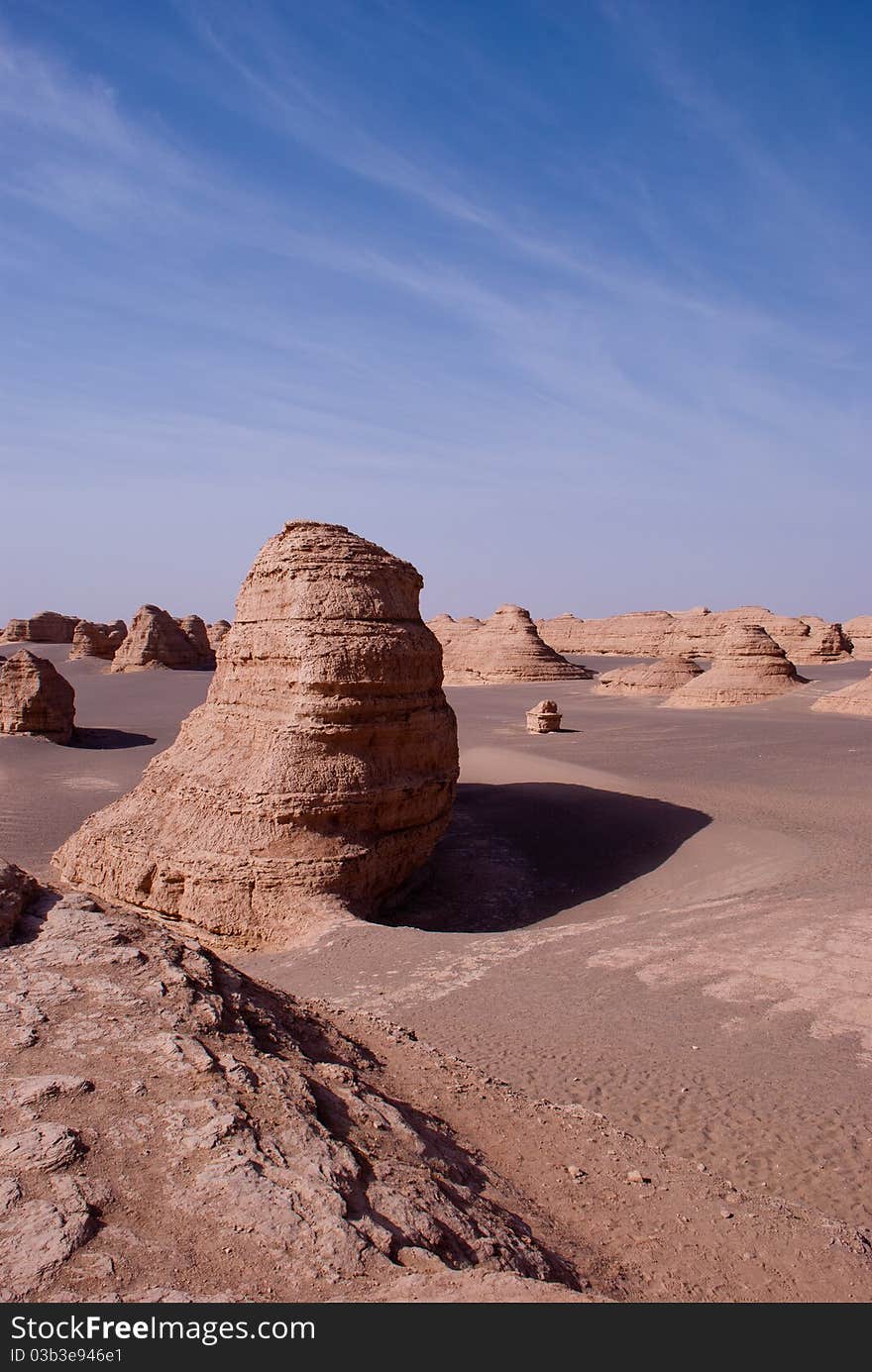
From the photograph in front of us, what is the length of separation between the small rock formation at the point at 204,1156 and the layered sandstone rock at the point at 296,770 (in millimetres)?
4249

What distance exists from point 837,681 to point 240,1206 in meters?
33.9

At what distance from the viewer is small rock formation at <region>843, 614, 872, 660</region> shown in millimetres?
44094

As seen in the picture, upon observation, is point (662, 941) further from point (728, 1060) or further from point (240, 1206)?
point (240, 1206)

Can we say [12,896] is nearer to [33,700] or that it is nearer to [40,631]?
[33,700]

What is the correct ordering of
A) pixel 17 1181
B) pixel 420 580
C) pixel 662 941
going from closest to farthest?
pixel 17 1181 → pixel 662 941 → pixel 420 580

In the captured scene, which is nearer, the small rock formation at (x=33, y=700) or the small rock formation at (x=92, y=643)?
the small rock formation at (x=33, y=700)

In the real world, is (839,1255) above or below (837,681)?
below

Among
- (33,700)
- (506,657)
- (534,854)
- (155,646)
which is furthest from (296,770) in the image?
(155,646)

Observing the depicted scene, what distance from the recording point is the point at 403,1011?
582cm

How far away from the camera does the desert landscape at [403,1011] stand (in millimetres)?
2779

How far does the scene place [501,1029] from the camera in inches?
216

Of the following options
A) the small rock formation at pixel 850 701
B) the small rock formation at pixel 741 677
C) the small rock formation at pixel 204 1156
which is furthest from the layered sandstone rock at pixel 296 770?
the small rock formation at pixel 741 677

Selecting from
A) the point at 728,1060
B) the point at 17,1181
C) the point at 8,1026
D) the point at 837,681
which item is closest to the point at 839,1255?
the point at 728,1060

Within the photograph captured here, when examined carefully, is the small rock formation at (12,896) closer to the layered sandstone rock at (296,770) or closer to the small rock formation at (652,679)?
the layered sandstone rock at (296,770)
